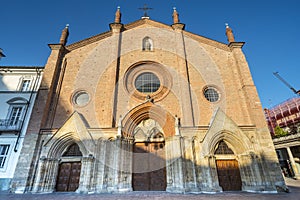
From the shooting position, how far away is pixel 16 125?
11898 mm

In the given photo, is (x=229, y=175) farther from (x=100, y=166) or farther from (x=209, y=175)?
(x=100, y=166)

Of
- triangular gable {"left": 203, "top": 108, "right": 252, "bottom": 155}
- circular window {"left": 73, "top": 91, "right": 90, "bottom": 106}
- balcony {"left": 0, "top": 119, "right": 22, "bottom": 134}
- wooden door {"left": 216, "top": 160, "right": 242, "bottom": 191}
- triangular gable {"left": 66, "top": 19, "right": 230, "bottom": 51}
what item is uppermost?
triangular gable {"left": 66, "top": 19, "right": 230, "bottom": 51}

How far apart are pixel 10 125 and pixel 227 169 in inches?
587

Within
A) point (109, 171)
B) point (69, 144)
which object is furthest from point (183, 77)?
point (69, 144)

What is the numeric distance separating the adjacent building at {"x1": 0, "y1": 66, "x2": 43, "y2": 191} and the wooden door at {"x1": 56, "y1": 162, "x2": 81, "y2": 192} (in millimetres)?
3349

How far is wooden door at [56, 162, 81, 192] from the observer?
9.83 metres

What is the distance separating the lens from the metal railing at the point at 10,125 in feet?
38.5

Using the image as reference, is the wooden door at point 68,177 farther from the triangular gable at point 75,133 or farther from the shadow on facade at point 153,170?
the triangular gable at point 75,133

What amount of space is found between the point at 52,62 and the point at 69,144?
21.7ft

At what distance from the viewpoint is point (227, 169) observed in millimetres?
10180

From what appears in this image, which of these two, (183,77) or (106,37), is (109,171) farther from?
(106,37)

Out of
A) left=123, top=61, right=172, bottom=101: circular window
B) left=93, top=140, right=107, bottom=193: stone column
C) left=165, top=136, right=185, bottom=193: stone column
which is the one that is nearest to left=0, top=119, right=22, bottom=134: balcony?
left=93, top=140, right=107, bottom=193: stone column

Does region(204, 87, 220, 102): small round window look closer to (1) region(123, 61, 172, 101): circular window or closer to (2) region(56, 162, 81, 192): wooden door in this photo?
(1) region(123, 61, 172, 101): circular window

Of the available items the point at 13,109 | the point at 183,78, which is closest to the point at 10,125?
the point at 13,109
